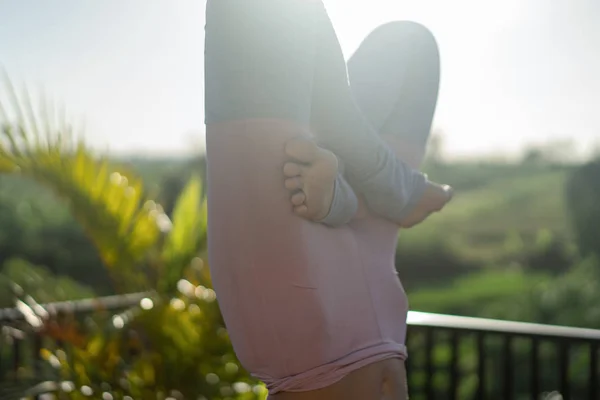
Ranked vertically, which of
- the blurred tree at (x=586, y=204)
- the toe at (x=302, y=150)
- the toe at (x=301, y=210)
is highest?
the toe at (x=302, y=150)

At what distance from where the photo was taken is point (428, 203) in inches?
44.6

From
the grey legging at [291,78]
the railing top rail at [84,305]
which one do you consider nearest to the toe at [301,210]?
the grey legging at [291,78]

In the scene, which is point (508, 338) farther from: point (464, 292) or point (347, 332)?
point (464, 292)

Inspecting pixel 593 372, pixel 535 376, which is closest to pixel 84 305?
pixel 535 376

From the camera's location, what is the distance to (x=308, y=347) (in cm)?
94

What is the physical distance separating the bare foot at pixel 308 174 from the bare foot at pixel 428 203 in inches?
9.4

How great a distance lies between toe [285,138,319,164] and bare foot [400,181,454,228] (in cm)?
26

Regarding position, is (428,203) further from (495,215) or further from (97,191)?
(495,215)

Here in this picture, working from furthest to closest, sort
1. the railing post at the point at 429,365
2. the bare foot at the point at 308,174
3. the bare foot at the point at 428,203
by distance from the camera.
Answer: the railing post at the point at 429,365, the bare foot at the point at 428,203, the bare foot at the point at 308,174

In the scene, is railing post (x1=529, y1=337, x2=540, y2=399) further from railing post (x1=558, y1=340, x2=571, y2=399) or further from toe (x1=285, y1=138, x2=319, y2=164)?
toe (x1=285, y1=138, x2=319, y2=164)

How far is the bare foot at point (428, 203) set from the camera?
44.1 inches

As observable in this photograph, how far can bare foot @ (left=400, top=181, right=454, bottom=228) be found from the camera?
3.68ft

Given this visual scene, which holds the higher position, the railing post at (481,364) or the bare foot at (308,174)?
the bare foot at (308,174)

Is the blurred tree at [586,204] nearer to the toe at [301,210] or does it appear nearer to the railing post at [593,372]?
the railing post at [593,372]
